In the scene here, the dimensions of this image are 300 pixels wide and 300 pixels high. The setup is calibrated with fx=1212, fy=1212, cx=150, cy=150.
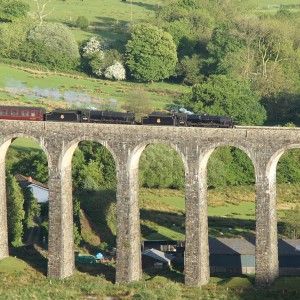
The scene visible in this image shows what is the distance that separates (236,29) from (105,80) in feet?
78.1

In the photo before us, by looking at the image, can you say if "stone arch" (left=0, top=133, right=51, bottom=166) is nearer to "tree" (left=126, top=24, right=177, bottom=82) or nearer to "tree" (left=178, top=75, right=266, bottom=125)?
"tree" (left=178, top=75, right=266, bottom=125)

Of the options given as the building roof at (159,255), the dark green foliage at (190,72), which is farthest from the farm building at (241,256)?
the dark green foliage at (190,72)

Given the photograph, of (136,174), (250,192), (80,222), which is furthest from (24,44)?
(136,174)

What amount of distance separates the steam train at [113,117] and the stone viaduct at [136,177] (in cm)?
139

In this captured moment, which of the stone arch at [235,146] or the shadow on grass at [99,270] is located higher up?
the stone arch at [235,146]

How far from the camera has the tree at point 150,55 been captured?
182 m

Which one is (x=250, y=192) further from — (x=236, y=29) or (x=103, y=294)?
(x=236, y=29)

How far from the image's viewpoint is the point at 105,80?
182 meters

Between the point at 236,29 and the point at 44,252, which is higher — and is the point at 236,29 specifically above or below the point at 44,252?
above

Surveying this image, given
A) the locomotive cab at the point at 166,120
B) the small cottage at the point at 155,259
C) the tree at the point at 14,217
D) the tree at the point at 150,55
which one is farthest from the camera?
the tree at the point at 150,55

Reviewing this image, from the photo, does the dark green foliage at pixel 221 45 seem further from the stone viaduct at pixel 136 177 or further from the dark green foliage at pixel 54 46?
the stone viaduct at pixel 136 177

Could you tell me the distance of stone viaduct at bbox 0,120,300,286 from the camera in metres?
99.3

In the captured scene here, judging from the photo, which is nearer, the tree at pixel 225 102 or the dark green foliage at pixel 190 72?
the tree at pixel 225 102

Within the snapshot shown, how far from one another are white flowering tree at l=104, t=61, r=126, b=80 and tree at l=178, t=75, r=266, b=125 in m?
20.7
